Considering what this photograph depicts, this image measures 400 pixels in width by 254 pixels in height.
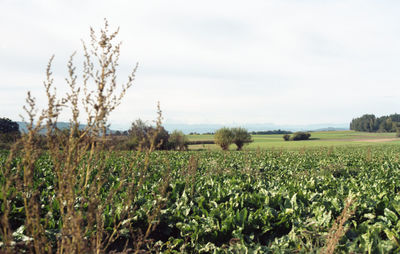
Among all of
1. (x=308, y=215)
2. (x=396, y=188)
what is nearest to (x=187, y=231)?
(x=308, y=215)

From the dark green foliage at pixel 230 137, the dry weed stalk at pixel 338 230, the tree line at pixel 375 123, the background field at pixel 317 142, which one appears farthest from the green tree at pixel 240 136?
the tree line at pixel 375 123

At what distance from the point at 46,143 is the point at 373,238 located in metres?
4.30

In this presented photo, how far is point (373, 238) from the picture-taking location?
3.54 m

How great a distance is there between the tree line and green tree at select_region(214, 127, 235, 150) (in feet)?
354

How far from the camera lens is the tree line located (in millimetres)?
125188

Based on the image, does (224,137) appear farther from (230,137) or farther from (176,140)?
(176,140)

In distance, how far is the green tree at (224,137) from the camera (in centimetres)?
4625

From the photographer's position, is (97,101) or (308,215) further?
(308,215)

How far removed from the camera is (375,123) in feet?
448

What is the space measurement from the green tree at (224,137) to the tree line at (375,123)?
108034 mm

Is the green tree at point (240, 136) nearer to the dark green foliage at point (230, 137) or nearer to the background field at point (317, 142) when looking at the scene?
the dark green foliage at point (230, 137)

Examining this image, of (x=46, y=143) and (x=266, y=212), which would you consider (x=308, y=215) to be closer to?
(x=266, y=212)

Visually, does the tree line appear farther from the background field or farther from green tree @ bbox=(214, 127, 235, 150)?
green tree @ bbox=(214, 127, 235, 150)

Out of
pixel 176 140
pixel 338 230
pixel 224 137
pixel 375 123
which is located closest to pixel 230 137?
pixel 224 137
